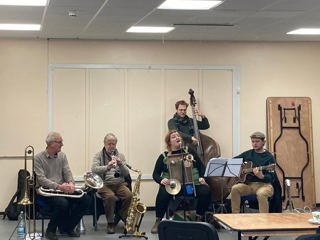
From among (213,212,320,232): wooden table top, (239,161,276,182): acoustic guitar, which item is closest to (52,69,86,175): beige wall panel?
(239,161,276,182): acoustic guitar

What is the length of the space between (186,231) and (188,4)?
3.07 metres

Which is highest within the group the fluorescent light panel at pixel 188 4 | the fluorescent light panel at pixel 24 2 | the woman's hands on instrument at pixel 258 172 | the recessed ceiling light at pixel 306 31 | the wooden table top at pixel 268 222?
the recessed ceiling light at pixel 306 31

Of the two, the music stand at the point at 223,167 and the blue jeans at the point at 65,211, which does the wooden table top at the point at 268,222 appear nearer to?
the music stand at the point at 223,167

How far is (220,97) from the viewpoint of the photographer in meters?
9.18

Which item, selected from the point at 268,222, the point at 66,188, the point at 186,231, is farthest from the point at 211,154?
the point at 186,231

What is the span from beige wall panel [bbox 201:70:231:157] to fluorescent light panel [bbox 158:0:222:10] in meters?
2.78

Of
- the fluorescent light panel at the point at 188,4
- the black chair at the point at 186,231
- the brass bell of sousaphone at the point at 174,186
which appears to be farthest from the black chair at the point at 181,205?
the black chair at the point at 186,231

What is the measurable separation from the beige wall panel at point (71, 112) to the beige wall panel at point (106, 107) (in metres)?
0.12

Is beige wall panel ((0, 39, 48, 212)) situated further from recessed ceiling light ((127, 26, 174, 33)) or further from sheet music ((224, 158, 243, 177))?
sheet music ((224, 158, 243, 177))

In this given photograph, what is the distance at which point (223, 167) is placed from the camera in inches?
283

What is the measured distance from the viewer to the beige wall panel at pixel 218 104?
9148mm

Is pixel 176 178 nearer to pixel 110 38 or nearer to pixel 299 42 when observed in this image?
pixel 110 38

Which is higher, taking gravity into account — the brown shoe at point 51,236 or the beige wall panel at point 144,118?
the beige wall panel at point 144,118

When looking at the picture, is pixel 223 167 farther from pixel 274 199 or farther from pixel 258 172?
pixel 274 199
